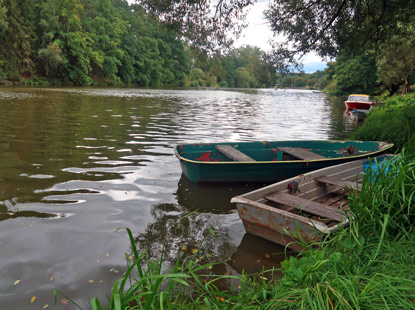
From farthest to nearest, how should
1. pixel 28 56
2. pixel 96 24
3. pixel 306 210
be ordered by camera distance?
pixel 96 24
pixel 28 56
pixel 306 210

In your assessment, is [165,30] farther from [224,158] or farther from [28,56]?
[28,56]

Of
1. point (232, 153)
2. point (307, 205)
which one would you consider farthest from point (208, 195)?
point (307, 205)

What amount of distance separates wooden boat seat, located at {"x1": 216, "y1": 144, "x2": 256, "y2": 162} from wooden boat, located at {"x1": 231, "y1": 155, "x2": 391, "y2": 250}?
5.80ft

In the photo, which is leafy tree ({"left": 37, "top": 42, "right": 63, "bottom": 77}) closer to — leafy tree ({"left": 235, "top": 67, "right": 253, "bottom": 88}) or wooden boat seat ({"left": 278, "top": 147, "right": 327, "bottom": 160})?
wooden boat seat ({"left": 278, "top": 147, "right": 327, "bottom": 160})

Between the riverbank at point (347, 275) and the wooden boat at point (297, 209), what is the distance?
0.29 meters

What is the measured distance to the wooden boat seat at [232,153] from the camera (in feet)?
24.3

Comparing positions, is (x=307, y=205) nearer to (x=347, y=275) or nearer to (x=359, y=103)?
(x=347, y=275)

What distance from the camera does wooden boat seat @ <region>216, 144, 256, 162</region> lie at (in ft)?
24.3

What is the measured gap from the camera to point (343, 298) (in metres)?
2.23

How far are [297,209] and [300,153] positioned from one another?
339cm

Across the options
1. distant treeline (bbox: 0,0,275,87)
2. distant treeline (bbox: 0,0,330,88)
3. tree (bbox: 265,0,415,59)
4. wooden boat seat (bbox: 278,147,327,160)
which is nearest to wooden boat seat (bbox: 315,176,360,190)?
wooden boat seat (bbox: 278,147,327,160)

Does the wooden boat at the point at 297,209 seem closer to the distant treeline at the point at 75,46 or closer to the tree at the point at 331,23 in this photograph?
the tree at the point at 331,23

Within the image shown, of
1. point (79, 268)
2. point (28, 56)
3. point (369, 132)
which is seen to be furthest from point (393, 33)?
point (28, 56)

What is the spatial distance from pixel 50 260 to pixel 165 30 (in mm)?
6981
